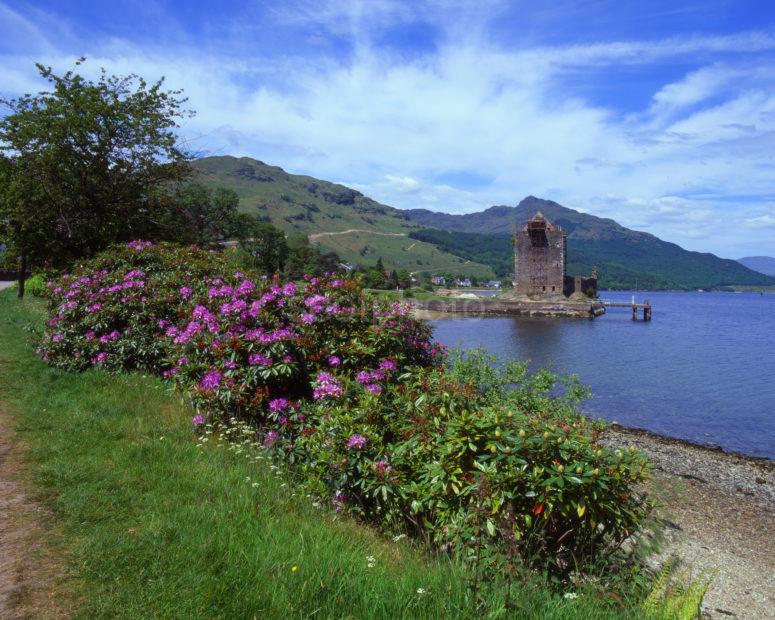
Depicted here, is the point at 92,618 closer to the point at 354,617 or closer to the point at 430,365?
the point at 354,617

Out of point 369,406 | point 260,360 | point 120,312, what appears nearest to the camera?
point 369,406

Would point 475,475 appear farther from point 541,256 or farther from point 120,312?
point 541,256

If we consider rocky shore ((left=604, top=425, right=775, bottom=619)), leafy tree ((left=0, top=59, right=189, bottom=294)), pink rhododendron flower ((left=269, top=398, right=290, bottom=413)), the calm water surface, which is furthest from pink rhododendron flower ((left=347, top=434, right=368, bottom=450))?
leafy tree ((left=0, top=59, right=189, bottom=294))

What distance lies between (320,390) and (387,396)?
77 cm

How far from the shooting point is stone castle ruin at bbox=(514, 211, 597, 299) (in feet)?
302

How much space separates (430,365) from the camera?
7734mm

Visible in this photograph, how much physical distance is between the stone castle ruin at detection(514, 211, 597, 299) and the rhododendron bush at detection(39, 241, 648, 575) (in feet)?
276

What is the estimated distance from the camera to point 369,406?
5734 mm

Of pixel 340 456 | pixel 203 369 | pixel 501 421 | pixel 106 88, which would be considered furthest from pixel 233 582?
pixel 106 88

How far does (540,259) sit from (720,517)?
83672 mm

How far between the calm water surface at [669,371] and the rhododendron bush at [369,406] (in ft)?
13.1

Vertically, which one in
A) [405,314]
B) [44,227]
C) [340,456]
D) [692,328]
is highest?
[44,227]

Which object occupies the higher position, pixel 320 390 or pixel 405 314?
pixel 405 314

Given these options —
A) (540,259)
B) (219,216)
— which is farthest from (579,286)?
(219,216)
